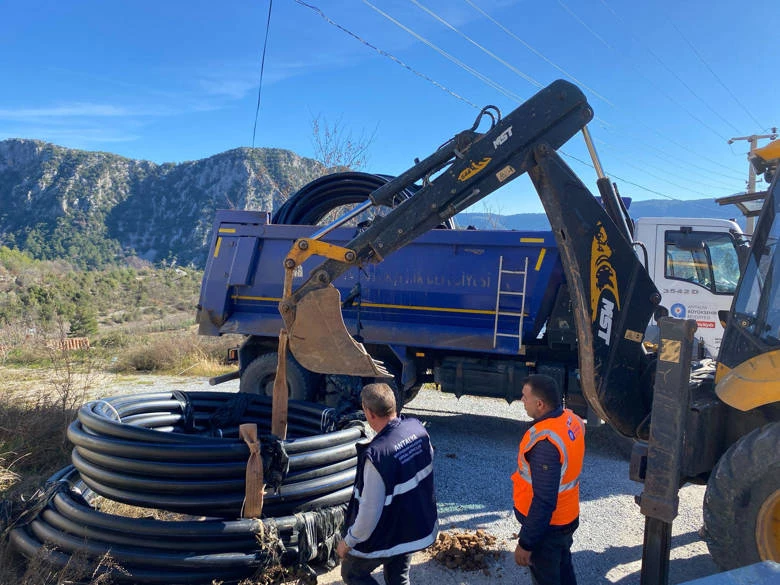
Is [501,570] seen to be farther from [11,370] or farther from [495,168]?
[11,370]

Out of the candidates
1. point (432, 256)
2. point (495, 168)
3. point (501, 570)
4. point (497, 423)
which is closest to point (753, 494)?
point (501, 570)

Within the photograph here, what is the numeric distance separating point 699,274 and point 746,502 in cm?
506

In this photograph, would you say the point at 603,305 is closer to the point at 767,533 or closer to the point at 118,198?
the point at 767,533

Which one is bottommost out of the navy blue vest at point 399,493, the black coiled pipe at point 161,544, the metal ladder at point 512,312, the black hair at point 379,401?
the black coiled pipe at point 161,544

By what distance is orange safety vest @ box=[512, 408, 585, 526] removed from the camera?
270 cm

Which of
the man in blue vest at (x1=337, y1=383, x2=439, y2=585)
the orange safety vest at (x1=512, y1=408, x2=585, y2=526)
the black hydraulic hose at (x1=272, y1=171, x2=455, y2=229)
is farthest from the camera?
the black hydraulic hose at (x1=272, y1=171, x2=455, y2=229)

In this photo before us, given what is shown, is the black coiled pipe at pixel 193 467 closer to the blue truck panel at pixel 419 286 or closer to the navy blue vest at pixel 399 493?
the navy blue vest at pixel 399 493

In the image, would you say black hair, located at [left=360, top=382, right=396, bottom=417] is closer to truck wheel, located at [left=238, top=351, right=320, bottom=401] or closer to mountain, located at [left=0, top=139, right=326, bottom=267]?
truck wheel, located at [left=238, top=351, right=320, bottom=401]

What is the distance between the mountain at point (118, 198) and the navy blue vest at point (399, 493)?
182 feet

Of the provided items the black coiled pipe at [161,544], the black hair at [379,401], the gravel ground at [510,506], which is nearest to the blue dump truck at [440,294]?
the gravel ground at [510,506]

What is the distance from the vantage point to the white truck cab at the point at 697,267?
286 inches

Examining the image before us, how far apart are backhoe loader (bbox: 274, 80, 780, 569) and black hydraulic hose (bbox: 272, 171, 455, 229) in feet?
14.3

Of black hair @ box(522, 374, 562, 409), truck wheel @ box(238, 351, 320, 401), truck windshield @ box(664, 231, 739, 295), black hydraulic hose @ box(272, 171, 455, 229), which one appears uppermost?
black hydraulic hose @ box(272, 171, 455, 229)

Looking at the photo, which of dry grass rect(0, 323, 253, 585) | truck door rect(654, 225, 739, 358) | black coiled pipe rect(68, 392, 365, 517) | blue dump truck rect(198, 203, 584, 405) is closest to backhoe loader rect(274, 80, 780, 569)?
black coiled pipe rect(68, 392, 365, 517)
